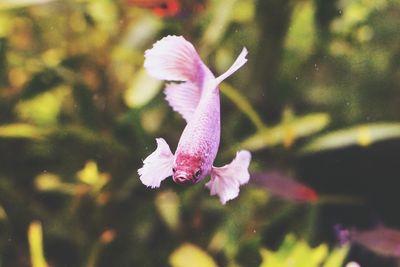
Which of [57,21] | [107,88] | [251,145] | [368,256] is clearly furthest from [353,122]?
[57,21]

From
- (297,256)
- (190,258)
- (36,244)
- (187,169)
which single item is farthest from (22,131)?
(187,169)

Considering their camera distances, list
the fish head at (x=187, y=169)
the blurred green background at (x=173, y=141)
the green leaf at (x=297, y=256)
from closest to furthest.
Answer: the fish head at (x=187, y=169) → the green leaf at (x=297, y=256) → the blurred green background at (x=173, y=141)

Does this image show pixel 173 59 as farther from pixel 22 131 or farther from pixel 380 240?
pixel 22 131

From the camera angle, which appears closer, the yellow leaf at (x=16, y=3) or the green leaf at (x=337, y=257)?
the green leaf at (x=337, y=257)

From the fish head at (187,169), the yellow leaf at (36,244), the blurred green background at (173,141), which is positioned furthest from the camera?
the blurred green background at (173,141)

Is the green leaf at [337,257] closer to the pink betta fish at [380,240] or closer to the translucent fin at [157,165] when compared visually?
the pink betta fish at [380,240]

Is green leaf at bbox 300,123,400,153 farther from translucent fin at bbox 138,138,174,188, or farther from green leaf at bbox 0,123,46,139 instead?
translucent fin at bbox 138,138,174,188

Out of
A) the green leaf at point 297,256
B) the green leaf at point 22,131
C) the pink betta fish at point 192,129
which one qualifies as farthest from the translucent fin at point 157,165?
the green leaf at point 22,131
